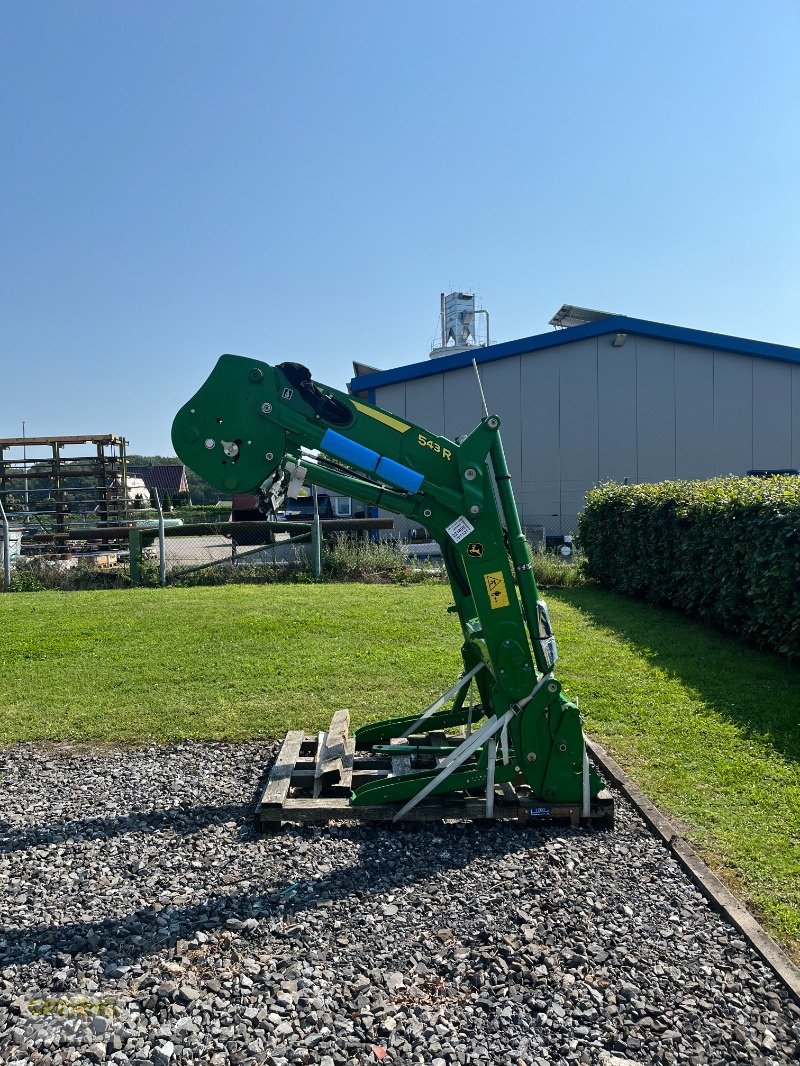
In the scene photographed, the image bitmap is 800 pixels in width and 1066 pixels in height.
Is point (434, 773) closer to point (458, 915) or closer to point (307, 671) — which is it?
point (458, 915)

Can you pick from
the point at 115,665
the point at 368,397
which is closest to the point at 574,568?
the point at 368,397

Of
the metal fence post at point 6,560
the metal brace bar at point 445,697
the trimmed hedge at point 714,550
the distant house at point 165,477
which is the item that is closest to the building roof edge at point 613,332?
the trimmed hedge at point 714,550

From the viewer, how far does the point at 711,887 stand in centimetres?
355

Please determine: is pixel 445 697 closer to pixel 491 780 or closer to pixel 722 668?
pixel 491 780

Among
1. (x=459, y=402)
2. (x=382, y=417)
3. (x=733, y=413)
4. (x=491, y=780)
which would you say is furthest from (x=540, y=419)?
(x=491, y=780)

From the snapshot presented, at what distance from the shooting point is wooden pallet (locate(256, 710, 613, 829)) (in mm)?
4211

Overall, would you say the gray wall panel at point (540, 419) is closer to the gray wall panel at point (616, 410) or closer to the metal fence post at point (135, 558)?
the gray wall panel at point (616, 410)

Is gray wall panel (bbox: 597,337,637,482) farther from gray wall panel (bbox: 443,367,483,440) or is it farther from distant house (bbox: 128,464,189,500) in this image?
distant house (bbox: 128,464,189,500)

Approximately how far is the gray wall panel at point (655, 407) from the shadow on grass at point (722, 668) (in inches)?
397

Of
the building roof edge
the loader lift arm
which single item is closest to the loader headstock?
the loader lift arm

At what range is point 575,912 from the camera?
132 inches

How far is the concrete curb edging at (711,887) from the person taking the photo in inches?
118

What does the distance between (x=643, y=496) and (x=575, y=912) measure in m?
9.76

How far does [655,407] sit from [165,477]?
46.4 metres
